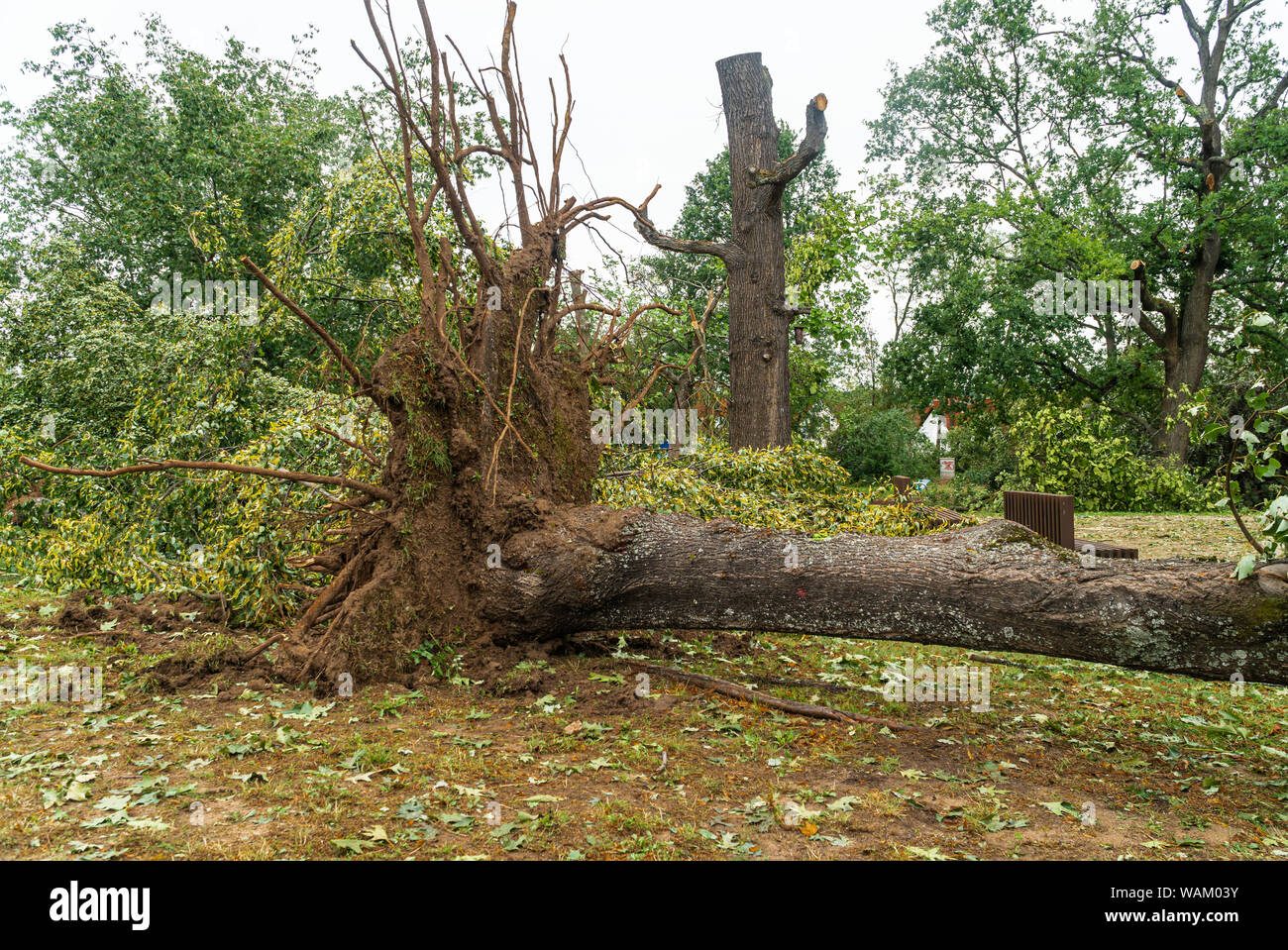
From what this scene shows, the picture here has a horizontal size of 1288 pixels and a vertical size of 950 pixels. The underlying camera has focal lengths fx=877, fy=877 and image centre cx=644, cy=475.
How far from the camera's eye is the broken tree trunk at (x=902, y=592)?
4023mm

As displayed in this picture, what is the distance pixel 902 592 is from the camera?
471 cm

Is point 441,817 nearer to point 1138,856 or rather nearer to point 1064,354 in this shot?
point 1138,856

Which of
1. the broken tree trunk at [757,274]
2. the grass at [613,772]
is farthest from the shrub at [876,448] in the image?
the grass at [613,772]

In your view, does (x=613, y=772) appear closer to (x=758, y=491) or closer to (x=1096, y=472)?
(x=758, y=491)

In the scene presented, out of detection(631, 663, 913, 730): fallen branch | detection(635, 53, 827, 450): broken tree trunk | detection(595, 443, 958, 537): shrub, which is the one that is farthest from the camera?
detection(635, 53, 827, 450): broken tree trunk

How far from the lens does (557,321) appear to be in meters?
6.57

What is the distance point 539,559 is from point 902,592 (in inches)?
83.3

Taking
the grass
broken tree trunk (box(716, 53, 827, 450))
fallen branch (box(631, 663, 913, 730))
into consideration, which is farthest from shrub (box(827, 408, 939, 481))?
fallen branch (box(631, 663, 913, 730))

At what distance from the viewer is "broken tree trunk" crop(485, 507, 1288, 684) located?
402 centimetres

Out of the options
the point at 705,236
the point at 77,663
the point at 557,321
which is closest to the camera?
the point at 77,663

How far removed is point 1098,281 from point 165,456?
1813cm

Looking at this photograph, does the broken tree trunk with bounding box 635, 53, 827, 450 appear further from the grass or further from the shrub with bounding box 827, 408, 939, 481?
the shrub with bounding box 827, 408, 939, 481

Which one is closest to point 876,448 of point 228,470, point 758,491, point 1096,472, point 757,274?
point 1096,472

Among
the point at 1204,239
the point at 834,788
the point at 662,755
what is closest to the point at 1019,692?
the point at 834,788
